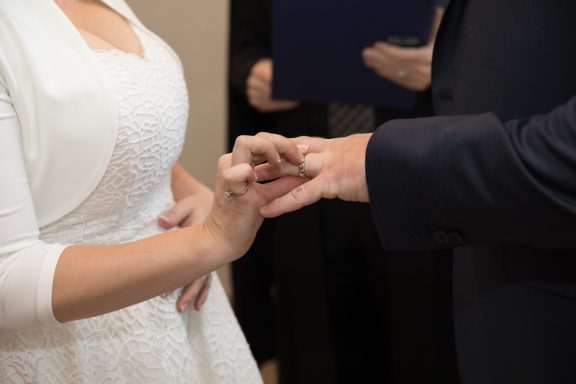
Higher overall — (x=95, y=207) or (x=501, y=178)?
(x=501, y=178)

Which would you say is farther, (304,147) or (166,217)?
(166,217)

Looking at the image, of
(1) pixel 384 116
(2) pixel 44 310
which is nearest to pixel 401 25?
(1) pixel 384 116

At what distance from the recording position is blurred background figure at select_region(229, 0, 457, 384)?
6.80 ft

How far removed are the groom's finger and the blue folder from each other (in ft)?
2.97

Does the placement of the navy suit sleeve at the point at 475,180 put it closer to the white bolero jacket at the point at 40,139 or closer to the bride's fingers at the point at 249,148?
the bride's fingers at the point at 249,148

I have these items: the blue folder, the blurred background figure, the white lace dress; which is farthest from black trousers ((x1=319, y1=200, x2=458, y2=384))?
the white lace dress

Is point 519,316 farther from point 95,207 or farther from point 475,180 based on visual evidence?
point 95,207

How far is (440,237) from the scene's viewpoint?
3.12 ft

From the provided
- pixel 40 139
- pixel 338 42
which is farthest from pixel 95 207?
pixel 338 42

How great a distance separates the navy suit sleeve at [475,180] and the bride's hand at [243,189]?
131 mm

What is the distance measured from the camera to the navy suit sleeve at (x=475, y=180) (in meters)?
0.85

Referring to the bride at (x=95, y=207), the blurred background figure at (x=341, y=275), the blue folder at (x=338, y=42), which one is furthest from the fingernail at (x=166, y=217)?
the blurred background figure at (x=341, y=275)

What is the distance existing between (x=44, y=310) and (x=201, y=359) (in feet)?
1.13

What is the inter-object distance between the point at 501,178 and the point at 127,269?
1.73ft
